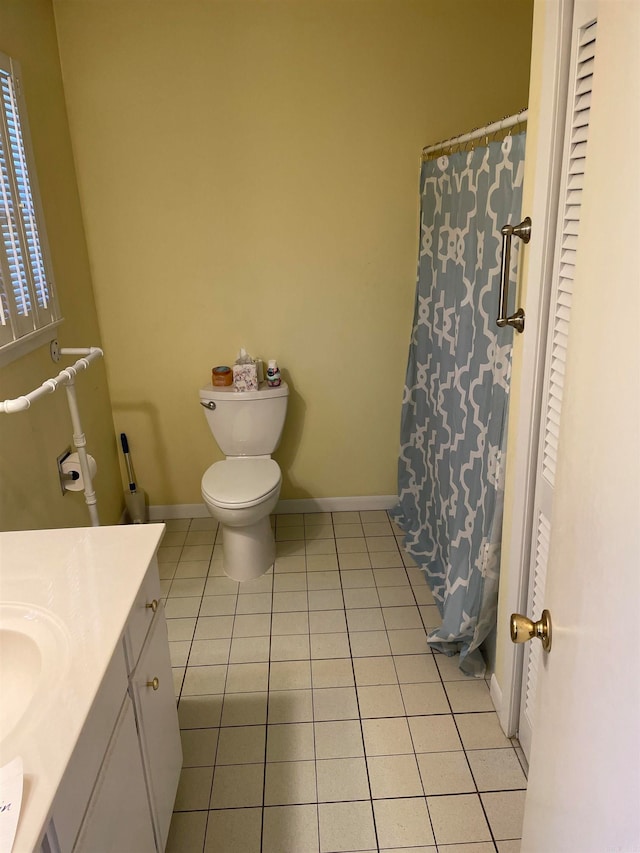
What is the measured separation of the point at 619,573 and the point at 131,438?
2.73m

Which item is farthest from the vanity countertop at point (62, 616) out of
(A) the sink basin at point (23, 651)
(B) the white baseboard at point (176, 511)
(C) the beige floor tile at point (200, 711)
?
(B) the white baseboard at point (176, 511)

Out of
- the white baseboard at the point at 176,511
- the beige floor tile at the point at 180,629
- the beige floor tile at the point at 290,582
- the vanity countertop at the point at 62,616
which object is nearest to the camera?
the vanity countertop at the point at 62,616

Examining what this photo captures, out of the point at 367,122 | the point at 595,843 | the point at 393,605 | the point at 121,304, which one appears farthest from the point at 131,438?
the point at 595,843

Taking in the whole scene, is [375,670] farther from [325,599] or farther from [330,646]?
[325,599]

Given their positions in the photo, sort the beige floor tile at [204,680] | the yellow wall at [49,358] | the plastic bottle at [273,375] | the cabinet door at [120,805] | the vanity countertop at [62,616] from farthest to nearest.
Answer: the plastic bottle at [273,375], the beige floor tile at [204,680], the yellow wall at [49,358], the cabinet door at [120,805], the vanity countertop at [62,616]

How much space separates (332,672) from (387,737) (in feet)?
1.06

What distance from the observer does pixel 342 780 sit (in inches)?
67.1

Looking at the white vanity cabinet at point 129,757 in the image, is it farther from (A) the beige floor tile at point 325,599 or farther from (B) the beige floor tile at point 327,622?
(A) the beige floor tile at point 325,599

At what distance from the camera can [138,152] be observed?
2.62 m

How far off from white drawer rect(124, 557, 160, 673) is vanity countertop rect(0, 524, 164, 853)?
53 mm

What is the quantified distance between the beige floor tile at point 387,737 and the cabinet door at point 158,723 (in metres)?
0.59

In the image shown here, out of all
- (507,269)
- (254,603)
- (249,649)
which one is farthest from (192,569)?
(507,269)

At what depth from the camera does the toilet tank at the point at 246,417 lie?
9.09 feet

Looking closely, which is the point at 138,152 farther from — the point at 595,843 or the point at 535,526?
the point at 595,843
